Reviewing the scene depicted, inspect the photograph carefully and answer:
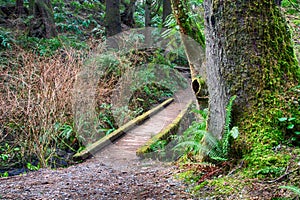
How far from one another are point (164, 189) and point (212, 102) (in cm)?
117

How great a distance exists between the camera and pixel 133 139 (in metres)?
7.41

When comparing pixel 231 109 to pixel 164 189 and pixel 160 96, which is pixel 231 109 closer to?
pixel 164 189

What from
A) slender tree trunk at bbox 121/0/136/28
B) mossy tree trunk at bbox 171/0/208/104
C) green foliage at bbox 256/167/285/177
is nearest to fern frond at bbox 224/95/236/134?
green foliage at bbox 256/167/285/177

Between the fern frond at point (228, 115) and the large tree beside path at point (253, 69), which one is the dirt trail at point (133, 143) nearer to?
the fern frond at point (228, 115)

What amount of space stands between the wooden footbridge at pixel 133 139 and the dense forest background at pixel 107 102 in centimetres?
61

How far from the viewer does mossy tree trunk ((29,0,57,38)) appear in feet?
46.1

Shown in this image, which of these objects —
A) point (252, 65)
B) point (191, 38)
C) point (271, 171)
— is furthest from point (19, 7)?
point (271, 171)

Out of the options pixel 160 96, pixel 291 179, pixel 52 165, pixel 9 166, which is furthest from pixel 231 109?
pixel 160 96

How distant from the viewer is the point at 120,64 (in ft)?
36.2

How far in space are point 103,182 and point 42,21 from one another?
39.5ft

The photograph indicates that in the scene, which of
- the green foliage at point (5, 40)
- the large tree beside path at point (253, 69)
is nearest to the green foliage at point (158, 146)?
the large tree beside path at point (253, 69)

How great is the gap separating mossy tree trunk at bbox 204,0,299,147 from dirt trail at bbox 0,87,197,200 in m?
0.91

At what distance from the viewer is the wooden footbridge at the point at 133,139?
6.21 metres

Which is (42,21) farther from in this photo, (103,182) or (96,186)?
(96,186)
